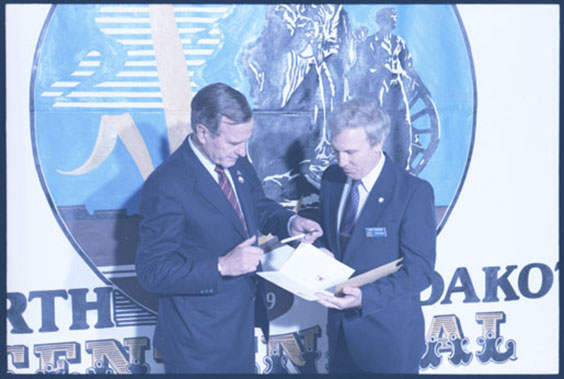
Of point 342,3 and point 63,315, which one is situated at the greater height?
point 342,3

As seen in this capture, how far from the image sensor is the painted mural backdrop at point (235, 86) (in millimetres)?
3381

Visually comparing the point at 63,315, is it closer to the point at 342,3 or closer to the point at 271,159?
the point at 271,159

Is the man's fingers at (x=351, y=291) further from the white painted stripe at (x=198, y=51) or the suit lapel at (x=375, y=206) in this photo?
the white painted stripe at (x=198, y=51)

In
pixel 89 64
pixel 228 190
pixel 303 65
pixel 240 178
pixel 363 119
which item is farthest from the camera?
pixel 303 65

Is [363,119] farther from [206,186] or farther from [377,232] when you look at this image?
[206,186]

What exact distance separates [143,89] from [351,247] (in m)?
1.41

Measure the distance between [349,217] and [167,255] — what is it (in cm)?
78

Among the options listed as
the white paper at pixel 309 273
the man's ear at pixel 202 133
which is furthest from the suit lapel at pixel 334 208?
the man's ear at pixel 202 133

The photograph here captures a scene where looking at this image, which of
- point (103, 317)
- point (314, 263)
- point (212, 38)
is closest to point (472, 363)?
point (314, 263)

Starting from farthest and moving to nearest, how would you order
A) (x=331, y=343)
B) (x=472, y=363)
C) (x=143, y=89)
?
(x=472, y=363) → (x=143, y=89) → (x=331, y=343)

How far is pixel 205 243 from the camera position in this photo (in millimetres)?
2723

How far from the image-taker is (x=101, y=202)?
346 cm

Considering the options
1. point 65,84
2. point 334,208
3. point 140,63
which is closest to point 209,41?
point 140,63

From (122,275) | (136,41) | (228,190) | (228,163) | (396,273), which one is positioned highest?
(136,41)
